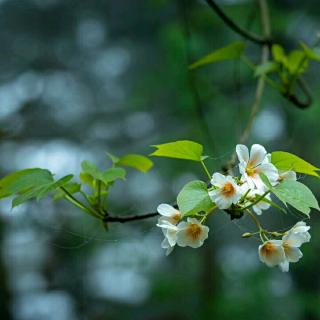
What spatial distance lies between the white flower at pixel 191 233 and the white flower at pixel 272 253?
0.17 ft

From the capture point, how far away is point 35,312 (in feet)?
7.94

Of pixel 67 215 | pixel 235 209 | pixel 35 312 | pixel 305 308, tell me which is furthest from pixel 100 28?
pixel 235 209

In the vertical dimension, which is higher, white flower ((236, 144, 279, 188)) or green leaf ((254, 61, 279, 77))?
white flower ((236, 144, 279, 188))

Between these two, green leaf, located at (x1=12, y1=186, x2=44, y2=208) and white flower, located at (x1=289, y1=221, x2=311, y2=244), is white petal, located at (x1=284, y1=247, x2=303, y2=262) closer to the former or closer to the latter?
white flower, located at (x1=289, y1=221, x2=311, y2=244)

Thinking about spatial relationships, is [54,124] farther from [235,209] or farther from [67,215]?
[235,209]

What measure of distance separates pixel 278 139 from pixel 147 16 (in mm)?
832

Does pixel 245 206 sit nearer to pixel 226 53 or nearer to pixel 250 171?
pixel 250 171

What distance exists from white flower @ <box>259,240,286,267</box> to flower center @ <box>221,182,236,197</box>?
0.21 ft

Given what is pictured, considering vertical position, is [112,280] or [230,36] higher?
[230,36]

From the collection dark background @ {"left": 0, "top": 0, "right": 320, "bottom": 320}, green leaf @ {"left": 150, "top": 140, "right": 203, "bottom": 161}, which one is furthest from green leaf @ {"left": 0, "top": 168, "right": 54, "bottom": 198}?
dark background @ {"left": 0, "top": 0, "right": 320, "bottom": 320}

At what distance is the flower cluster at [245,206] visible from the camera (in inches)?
18.0

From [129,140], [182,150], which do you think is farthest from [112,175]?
[129,140]

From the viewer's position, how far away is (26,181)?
59cm

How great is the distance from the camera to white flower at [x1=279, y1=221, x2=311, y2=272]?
481mm
